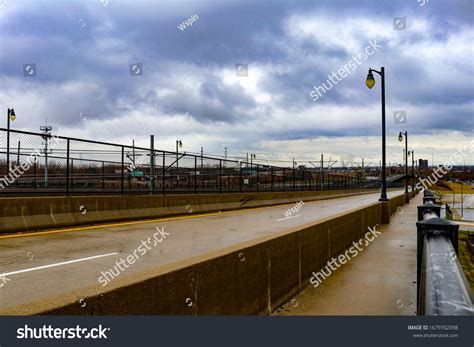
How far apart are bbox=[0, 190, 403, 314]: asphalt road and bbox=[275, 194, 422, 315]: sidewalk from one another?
4.64 ft

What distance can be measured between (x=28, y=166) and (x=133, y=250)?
10.5 meters

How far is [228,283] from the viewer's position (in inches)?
188

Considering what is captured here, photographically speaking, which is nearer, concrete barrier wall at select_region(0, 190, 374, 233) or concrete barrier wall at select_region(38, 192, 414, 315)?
concrete barrier wall at select_region(38, 192, 414, 315)

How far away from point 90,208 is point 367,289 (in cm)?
927

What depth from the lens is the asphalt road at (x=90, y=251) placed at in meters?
6.05

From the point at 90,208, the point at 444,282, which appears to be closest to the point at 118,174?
the point at 90,208

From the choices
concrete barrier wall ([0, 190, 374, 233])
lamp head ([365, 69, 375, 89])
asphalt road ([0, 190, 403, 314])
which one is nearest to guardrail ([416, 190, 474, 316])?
asphalt road ([0, 190, 403, 314])

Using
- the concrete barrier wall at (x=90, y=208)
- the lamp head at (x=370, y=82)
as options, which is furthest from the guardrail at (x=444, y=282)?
the lamp head at (x=370, y=82)

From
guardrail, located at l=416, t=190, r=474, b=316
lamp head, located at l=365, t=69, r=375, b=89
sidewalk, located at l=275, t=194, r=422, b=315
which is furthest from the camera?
lamp head, located at l=365, t=69, r=375, b=89

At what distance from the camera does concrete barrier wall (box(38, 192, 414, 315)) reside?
3.24 meters

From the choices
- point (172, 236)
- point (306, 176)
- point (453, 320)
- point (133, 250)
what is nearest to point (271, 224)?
point (172, 236)

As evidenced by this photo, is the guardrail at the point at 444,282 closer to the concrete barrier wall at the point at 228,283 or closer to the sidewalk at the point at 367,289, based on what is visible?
the concrete barrier wall at the point at 228,283

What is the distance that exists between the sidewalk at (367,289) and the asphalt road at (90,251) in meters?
1.42

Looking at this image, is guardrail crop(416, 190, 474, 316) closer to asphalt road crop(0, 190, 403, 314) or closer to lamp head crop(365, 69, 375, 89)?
asphalt road crop(0, 190, 403, 314)
